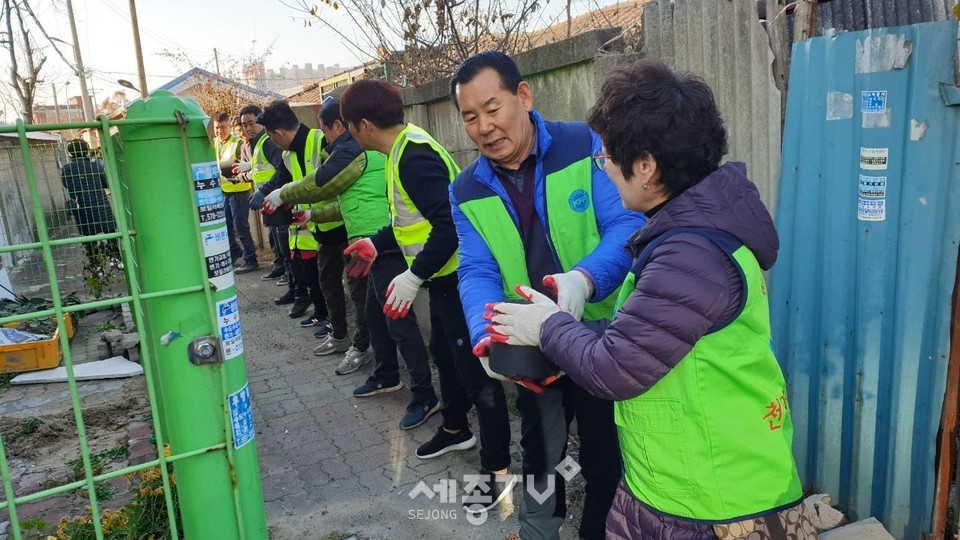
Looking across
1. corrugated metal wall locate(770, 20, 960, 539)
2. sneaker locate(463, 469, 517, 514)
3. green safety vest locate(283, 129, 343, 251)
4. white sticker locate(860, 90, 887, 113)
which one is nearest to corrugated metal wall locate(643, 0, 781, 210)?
corrugated metal wall locate(770, 20, 960, 539)

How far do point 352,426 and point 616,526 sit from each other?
2751 mm

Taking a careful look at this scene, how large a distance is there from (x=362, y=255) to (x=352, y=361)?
5.04 ft

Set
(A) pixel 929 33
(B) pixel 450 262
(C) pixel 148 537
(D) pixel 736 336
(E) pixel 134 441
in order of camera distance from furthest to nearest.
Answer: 1. (E) pixel 134 441
2. (B) pixel 450 262
3. (C) pixel 148 537
4. (A) pixel 929 33
5. (D) pixel 736 336

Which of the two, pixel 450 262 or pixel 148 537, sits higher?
pixel 450 262

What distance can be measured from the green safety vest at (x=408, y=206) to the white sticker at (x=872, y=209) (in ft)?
5.67

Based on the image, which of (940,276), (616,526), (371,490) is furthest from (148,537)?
(940,276)

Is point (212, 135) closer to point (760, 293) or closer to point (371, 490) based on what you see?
point (760, 293)

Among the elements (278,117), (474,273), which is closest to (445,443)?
(474,273)

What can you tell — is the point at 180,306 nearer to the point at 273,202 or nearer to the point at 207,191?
the point at 207,191

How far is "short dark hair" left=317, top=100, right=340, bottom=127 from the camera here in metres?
4.84

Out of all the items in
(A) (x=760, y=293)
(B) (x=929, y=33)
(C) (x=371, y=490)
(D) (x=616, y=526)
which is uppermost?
(B) (x=929, y=33)

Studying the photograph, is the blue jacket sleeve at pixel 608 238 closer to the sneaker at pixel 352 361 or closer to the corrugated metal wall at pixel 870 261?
the corrugated metal wall at pixel 870 261

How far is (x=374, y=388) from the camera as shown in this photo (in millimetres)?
4672

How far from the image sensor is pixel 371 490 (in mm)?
3441
